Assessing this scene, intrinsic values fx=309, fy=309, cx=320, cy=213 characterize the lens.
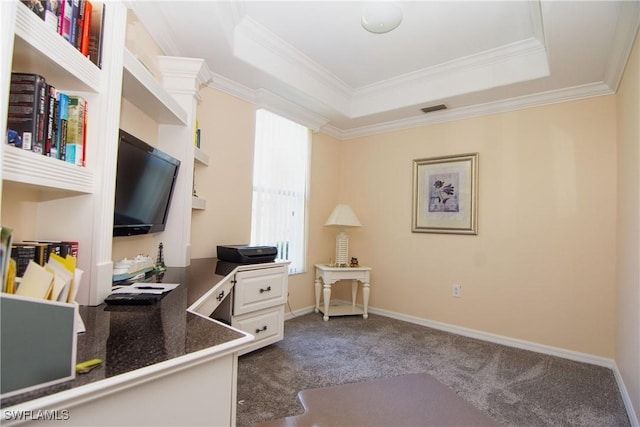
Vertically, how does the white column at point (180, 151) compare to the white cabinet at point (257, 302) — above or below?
above

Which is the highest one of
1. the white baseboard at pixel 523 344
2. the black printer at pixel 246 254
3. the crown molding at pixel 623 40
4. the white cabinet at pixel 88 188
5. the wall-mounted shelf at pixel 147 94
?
the crown molding at pixel 623 40

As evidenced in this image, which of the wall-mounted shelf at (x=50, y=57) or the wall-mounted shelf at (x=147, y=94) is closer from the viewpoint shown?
the wall-mounted shelf at (x=50, y=57)

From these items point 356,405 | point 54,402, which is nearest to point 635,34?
point 356,405

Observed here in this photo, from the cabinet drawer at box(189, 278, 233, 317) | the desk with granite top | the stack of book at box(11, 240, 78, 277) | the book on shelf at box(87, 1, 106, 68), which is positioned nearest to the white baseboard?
the cabinet drawer at box(189, 278, 233, 317)

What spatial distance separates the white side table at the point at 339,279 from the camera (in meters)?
3.41

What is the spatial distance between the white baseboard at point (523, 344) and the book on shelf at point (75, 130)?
261cm

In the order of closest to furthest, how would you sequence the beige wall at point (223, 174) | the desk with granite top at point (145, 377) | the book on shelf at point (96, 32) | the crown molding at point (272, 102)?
1. the desk with granite top at point (145, 377)
2. the book on shelf at point (96, 32)
3. the beige wall at point (223, 174)
4. the crown molding at point (272, 102)

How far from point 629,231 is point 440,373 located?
1526 millimetres

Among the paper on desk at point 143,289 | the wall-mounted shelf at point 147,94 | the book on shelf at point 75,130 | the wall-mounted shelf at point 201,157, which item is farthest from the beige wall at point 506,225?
the book on shelf at point 75,130

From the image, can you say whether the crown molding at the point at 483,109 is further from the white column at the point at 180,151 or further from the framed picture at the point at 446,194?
the white column at the point at 180,151

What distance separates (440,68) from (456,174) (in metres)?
1.04

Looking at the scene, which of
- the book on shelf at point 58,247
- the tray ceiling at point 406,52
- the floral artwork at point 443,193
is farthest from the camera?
the floral artwork at point 443,193

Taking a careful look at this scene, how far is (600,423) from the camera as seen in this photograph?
5.64 ft

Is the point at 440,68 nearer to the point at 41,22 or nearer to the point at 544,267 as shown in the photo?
the point at 544,267
